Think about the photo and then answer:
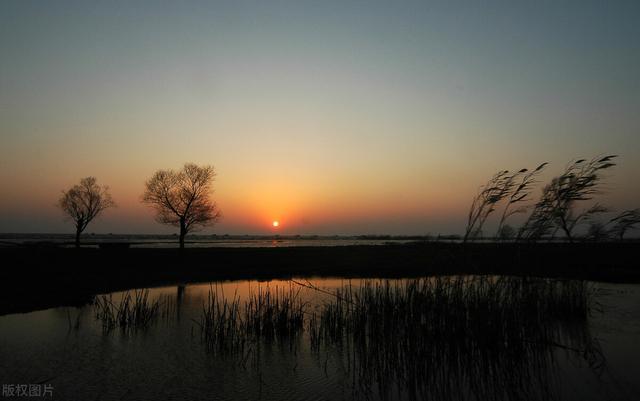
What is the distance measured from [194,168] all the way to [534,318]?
51910 millimetres

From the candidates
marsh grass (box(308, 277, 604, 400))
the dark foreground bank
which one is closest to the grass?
marsh grass (box(308, 277, 604, 400))

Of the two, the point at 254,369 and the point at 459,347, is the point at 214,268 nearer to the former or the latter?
the point at 254,369

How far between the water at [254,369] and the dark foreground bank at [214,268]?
6.43 ft

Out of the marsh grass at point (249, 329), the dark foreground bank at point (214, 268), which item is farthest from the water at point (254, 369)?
the dark foreground bank at point (214, 268)

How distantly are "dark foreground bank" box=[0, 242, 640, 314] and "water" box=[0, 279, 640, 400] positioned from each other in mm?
1960

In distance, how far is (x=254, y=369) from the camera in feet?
27.5

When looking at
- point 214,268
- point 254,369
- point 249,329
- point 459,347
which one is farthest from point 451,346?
point 214,268

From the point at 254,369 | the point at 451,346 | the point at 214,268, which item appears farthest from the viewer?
the point at 214,268

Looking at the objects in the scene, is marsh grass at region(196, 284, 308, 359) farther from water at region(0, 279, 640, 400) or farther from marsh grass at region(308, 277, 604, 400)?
marsh grass at region(308, 277, 604, 400)

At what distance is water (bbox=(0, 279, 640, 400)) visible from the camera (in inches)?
281

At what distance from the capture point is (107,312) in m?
12.2

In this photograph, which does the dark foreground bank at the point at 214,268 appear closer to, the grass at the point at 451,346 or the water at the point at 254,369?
the grass at the point at 451,346

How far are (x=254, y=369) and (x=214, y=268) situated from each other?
1003 inches

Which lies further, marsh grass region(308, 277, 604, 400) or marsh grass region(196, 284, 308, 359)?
marsh grass region(196, 284, 308, 359)
